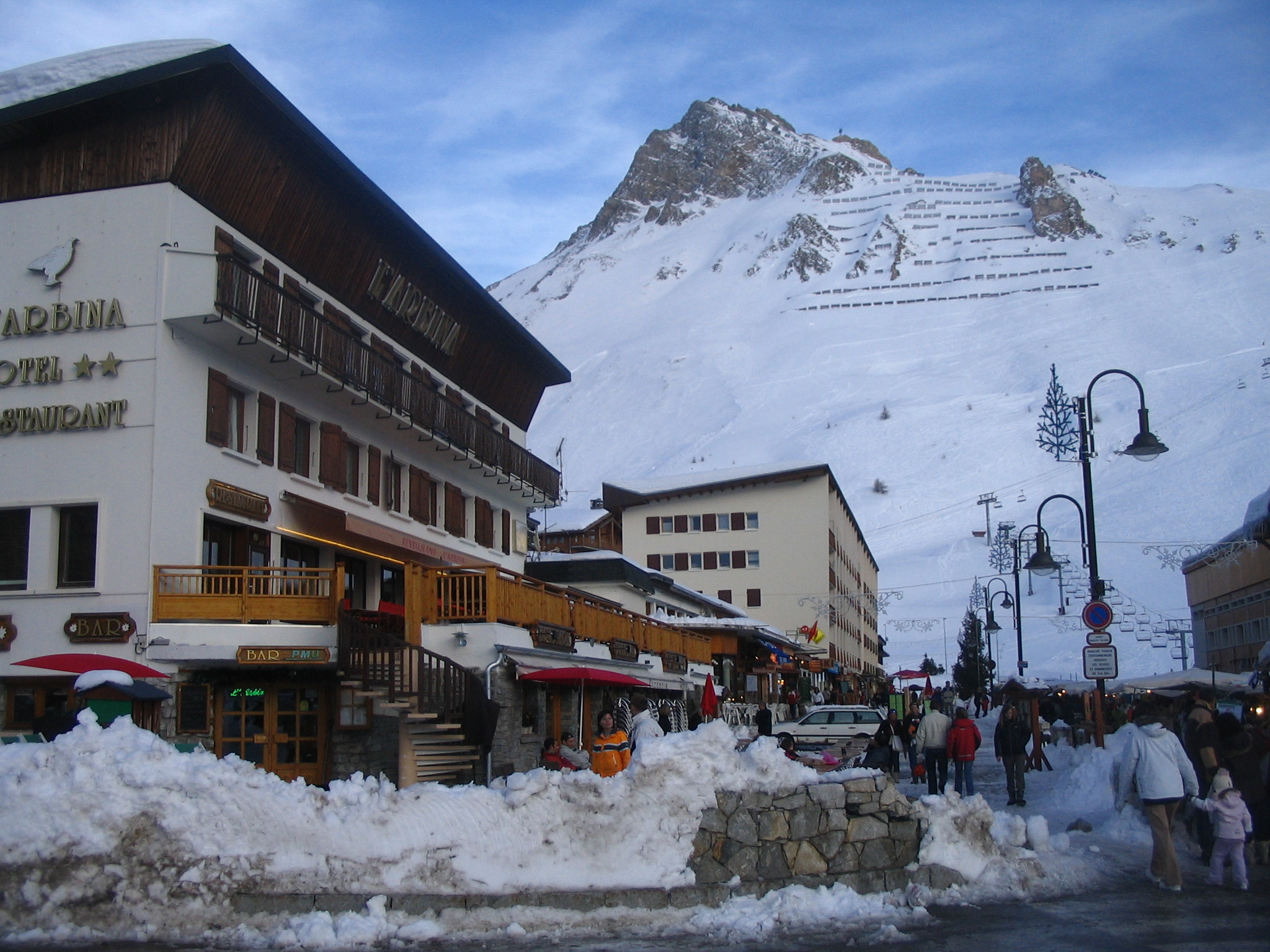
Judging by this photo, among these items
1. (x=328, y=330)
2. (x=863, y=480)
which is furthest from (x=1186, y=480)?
(x=328, y=330)

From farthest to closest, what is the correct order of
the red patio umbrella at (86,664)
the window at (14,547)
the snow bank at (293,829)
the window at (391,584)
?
the window at (391,584)
the window at (14,547)
the red patio umbrella at (86,664)
the snow bank at (293,829)

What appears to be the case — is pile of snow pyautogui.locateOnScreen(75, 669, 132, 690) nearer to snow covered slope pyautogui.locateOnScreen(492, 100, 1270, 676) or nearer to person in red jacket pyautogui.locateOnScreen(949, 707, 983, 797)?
person in red jacket pyautogui.locateOnScreen(949, 707, 983, 797)

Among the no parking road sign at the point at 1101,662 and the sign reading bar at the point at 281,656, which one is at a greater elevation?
the sign reading bar at the point at 281,656

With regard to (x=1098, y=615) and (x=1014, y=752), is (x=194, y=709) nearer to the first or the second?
(x=1014, y=752)

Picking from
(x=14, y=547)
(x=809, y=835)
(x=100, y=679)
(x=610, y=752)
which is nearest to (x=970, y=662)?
(x=14, y=547)

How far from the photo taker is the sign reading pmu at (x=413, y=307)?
2698 cm

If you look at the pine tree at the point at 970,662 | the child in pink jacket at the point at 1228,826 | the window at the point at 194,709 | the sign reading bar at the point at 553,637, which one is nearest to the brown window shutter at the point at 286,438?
the window at the point at 194,709

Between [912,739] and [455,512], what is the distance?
12283mm

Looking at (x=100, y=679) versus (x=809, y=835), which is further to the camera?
(x=100, y=679)

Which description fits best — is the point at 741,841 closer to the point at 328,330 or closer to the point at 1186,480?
the point at 328,330

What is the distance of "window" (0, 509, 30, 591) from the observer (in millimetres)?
19438

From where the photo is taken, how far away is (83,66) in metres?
23.0

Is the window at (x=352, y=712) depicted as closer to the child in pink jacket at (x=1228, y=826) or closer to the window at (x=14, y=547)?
the window at (x=14, y=547)

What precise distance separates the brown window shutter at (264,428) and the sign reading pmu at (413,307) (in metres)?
4.84
